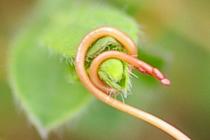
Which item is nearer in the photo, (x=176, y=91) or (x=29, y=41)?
(x=29, y=41)

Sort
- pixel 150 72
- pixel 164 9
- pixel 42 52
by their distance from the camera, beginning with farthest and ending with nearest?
pixel 164 9
pixel 42 52
pixel 150 72

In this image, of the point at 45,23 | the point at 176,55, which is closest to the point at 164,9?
the point at 176,55

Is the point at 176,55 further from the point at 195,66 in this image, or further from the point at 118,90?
the point at 118,90

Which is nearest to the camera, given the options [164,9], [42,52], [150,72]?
[150,72]

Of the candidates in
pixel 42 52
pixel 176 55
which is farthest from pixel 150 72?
pixel 176 55

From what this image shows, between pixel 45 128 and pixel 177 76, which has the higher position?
pixel 177 76

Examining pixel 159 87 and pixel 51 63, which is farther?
pixel 159 87
